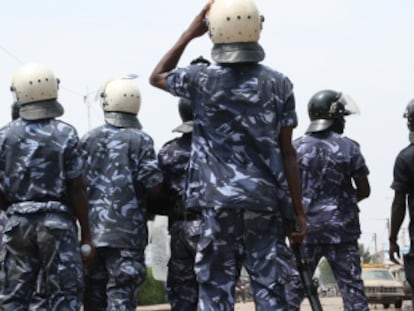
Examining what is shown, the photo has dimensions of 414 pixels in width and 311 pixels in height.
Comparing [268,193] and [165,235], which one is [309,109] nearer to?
[165,235]

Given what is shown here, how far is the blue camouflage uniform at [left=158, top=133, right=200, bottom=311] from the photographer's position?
10.2m

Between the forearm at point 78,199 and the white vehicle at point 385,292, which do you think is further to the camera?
the white vehicle at point 385,292

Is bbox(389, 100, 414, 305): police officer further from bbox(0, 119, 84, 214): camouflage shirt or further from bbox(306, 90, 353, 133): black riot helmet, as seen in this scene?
bbox(0, 119, 84, 214): camouflage shirt

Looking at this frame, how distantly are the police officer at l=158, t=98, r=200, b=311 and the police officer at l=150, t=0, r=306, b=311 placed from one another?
2.63 meters

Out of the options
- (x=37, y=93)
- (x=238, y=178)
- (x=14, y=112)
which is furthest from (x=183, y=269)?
(x=238, y=178)

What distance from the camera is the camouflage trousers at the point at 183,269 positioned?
1021 centimetres

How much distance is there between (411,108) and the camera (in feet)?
35.7

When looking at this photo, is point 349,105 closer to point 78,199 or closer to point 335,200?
point 335,200

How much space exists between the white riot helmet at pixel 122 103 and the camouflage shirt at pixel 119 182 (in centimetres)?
8

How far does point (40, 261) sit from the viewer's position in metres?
8.51

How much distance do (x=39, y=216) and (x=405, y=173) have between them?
3605 mm

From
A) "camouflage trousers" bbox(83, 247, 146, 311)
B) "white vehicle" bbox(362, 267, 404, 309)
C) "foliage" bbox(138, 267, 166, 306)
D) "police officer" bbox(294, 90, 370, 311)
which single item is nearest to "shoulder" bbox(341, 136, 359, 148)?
"police officer" bbox(294, 90, 370, 311)

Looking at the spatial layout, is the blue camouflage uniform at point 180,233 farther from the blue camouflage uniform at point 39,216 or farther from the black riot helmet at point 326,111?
the blue camouflage uniform at point 39,216

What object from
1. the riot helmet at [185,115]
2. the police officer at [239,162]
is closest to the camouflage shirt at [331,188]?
the riot helmet at [185,115]
